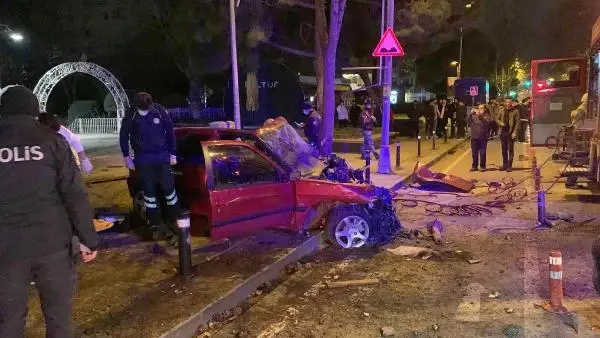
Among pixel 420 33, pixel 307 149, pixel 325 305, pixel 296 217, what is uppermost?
pixel 420 33

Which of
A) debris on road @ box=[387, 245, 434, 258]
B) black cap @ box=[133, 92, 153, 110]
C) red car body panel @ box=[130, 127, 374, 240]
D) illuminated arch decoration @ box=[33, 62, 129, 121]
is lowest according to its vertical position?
debris on road @ box=[387, 245, 434, 258]

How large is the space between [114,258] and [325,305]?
2.66m

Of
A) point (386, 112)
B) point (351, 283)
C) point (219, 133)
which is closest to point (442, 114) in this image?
point (386, 112)

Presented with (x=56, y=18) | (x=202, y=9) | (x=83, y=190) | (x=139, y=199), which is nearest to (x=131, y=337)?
(x=83, y=190)

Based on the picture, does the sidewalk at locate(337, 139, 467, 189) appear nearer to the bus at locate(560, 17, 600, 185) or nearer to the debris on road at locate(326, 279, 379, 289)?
the bus at locate(560, 17, 600, 185)

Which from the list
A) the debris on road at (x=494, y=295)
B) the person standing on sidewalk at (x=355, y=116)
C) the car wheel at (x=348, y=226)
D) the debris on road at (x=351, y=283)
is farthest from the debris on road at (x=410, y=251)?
the person standing on sidewalk at (x=355, y=116)

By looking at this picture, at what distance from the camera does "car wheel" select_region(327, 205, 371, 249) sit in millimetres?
7648

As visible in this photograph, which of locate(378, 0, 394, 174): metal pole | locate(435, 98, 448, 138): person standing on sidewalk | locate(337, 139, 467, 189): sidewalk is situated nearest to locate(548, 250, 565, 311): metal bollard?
locate(337, 139, 467, 189): sidewalk

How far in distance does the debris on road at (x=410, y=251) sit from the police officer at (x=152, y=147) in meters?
2.77

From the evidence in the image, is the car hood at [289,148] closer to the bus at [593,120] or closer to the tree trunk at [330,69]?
the bus at [593,120]

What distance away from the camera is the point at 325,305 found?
567cm

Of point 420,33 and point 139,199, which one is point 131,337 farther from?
point 420,33

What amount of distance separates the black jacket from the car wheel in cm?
448

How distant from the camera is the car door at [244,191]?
6.79 metres
